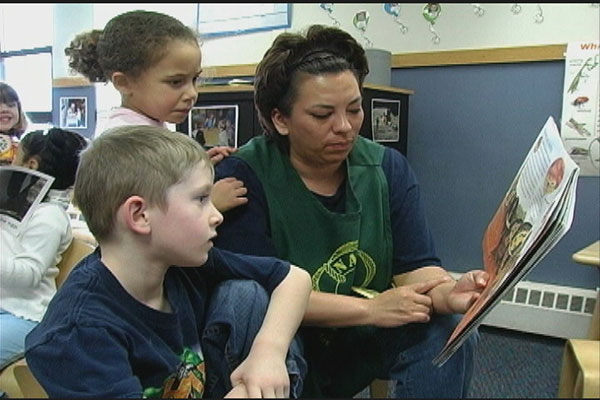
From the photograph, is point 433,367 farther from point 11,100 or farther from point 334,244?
point 11,100

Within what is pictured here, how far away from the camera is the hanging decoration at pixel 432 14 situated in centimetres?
237

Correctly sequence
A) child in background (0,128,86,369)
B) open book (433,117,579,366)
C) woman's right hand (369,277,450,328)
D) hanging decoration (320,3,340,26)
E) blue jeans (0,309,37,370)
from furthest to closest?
hanging decoration (320,3,340,26), child in background (0,128,86,369), blue jeans (0,309,37,370), woman's right hand (369,277,450,328), open book (433,117,579,366)

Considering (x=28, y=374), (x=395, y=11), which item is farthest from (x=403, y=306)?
(x=395, y=11)

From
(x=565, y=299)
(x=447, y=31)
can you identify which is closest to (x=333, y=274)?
(x=565, y=299)

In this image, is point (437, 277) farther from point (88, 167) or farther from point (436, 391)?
point (88, 167)

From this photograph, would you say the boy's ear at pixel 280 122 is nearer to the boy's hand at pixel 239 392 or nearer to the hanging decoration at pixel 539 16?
the boy's hand at pixel 239 392

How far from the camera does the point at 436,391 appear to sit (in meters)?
1.02

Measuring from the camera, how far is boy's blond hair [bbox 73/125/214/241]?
2.70 feet

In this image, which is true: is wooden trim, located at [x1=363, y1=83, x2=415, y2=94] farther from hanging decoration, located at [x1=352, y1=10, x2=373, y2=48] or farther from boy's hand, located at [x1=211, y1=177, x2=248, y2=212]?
boy's hand, located at [x1=211, y1=177, x2=248, y2=212]

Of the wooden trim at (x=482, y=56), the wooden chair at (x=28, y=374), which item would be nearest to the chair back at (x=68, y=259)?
the wooden chair at (x=28, y=374)

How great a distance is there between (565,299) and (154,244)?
1868mm

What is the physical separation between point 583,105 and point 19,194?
1.92m

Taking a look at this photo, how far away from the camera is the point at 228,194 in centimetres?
110

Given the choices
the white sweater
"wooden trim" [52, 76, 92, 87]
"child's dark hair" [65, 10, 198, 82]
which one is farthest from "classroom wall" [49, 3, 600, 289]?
"wooden trim" [52, 76, 92, 87]
